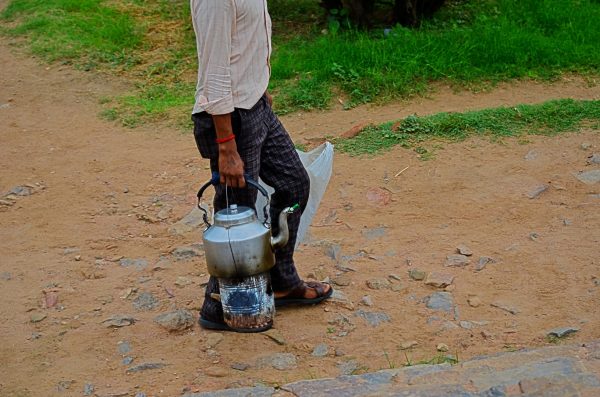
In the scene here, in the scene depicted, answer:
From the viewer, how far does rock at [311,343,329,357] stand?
352 centimetres

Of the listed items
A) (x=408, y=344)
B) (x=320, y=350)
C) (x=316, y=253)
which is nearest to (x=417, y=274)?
(x=316, y=253)

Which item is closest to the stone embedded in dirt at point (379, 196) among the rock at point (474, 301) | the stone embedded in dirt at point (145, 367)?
the rock at point (474, 301)

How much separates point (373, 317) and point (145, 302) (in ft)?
3.43

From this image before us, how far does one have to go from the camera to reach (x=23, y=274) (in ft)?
14.5

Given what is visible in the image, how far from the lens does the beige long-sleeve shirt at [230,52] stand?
10.2 feet

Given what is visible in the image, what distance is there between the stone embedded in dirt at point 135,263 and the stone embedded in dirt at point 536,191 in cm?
210

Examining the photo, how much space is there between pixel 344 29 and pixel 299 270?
410cm

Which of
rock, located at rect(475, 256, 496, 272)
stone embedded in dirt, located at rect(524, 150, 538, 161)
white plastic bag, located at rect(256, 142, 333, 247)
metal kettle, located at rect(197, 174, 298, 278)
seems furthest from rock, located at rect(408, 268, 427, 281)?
stone embedded in dirt, located at rect(524, 150, 538, 161)

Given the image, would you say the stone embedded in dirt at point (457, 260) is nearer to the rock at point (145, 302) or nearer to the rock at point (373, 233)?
the rock at point (373, 233)

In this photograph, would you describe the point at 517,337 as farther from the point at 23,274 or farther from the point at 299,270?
the point at 23,274

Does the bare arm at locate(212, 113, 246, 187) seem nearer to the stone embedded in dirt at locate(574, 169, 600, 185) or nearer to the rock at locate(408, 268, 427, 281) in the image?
the rock at locate(408, 268, 427, 281)

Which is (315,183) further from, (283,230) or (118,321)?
(118,321)

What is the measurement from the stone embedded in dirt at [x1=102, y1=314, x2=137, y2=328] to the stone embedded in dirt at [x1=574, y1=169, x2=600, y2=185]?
8.68 ft

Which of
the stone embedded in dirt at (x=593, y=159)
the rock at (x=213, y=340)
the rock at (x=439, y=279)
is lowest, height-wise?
the stone embedded in dirt at (x=593, y=159)
